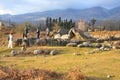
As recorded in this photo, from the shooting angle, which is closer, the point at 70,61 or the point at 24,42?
the point at 70,61

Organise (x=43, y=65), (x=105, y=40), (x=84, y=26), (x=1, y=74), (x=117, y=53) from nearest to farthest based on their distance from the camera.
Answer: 1. (x=1, y=74)
2. (x=43, y=65)
3. (x=117, y=53)
4. (x=105, y=40)
5. (x=84, y=26)

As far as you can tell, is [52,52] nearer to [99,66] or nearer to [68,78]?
[99,66]

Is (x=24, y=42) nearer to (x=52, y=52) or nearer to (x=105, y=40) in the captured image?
(x=52, y=52)

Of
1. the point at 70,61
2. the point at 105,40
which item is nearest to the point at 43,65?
the point at 70,61

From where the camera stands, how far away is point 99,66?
21.3 meters

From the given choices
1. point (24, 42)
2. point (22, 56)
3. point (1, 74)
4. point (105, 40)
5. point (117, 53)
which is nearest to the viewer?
point (1, 74)

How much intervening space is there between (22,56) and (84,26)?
5365 centimetres

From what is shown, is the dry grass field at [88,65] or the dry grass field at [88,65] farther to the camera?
the dry grass field at [88,65]

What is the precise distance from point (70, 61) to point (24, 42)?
550 inches

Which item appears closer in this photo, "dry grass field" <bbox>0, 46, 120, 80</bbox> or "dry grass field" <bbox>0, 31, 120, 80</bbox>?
"dry grass field" <bbox>0, 31, 120, 80</bbox>

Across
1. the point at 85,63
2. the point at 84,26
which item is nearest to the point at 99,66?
the point at 85,63

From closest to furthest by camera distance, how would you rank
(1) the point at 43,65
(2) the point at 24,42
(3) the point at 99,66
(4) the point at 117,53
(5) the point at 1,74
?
(5) the point at 1,74, (3) the point at 99,66, (1) the point at 43,65, (4) the point at 117,53, (2) the point at 24,42

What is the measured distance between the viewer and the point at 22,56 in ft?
98.5

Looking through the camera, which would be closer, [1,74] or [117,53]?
[1,74]
